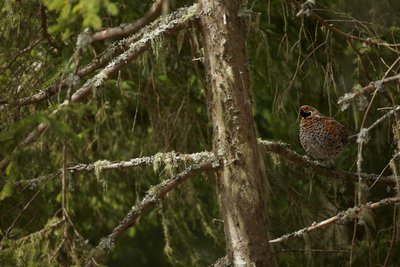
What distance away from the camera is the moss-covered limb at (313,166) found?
466cm

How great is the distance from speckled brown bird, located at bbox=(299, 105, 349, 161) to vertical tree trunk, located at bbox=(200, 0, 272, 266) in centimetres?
202

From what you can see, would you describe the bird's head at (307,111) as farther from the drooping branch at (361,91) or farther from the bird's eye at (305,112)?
the drooping branch at (361,91)

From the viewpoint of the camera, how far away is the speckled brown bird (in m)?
6.18

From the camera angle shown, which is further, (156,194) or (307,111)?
(307,111)

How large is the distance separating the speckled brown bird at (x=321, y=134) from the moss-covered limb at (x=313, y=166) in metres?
0.98

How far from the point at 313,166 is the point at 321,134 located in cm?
133

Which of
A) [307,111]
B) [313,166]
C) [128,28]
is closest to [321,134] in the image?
[307,111]

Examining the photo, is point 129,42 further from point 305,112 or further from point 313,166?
point 305,112

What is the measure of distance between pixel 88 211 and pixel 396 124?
15.1ft

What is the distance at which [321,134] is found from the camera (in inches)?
248

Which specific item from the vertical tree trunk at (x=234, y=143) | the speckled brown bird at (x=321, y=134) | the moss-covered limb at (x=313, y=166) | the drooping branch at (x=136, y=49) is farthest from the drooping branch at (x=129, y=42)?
the speckled brown bird at (x=321, y=134)

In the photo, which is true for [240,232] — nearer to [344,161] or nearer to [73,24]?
[73,24]

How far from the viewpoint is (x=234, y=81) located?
427 cm

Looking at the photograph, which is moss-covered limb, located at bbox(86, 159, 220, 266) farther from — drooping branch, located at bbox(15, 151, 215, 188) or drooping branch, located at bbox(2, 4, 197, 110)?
drooping branch, located at bbox(2, 4, 197, 110)
